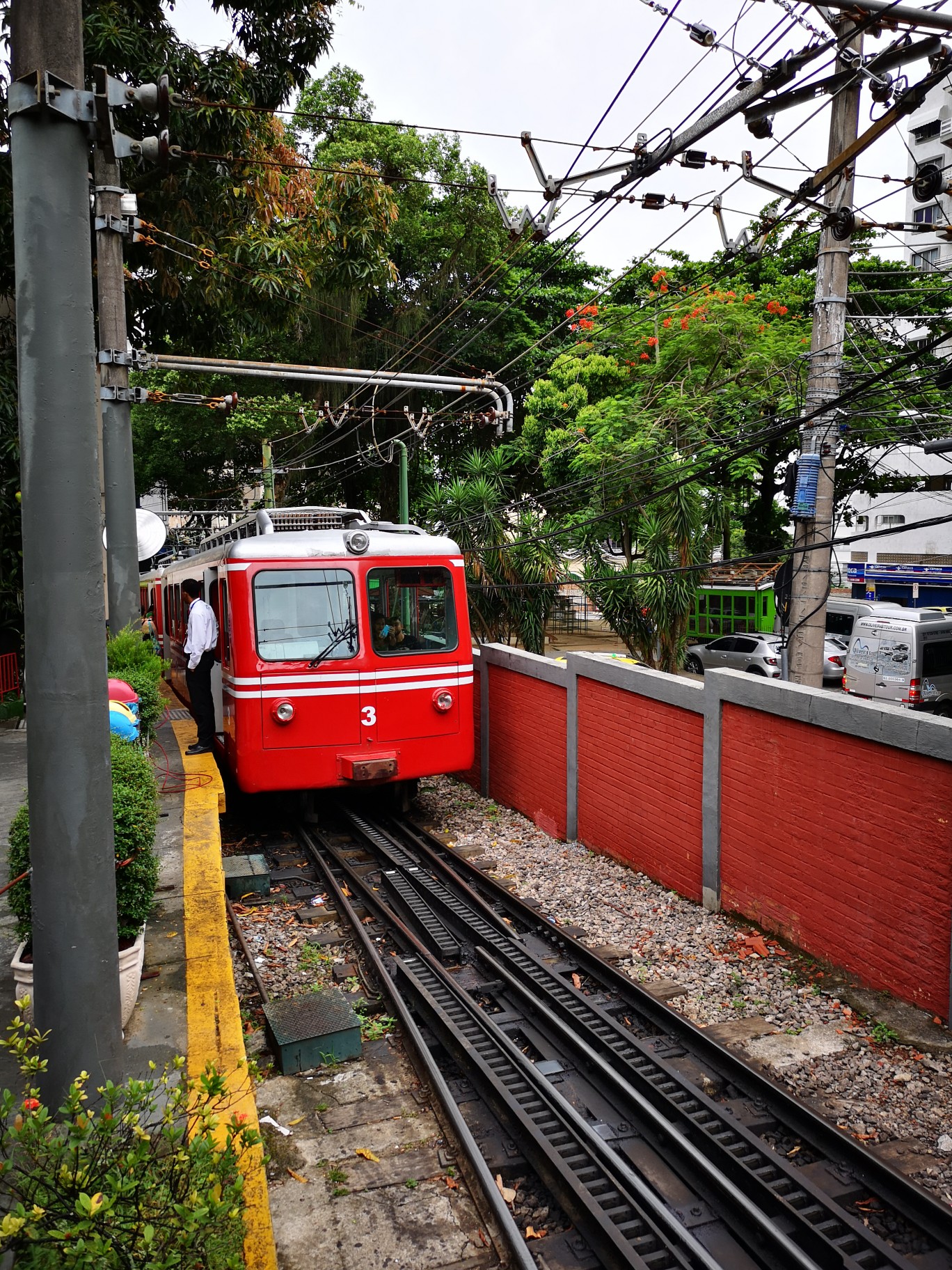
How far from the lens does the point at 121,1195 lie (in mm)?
2346

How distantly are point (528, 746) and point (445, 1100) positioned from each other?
6.72m

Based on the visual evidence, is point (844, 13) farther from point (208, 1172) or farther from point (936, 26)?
point (208, 1172)

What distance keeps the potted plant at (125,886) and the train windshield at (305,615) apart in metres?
4.72

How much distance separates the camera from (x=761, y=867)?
7516mm

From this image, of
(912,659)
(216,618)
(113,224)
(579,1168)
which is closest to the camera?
(579,1168)

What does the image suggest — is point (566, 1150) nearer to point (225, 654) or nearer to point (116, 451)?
point (225, 654)

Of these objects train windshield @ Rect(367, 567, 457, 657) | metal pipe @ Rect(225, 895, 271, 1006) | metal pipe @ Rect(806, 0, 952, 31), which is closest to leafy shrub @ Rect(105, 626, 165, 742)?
metal pipe @ Rect(225, 895, 271, 1006)

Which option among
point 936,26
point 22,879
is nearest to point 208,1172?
point 22,879

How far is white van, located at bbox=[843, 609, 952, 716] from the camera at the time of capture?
1844cm

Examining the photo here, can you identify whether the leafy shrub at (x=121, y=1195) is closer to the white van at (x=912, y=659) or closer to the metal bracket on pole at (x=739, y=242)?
the metal bracket on pole at (x=739, y=242)

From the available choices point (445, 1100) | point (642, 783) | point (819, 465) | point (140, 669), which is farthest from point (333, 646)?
point (445, 1100)

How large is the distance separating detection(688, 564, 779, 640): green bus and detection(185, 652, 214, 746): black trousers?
1973 cm

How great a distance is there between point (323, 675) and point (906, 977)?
5926 mm

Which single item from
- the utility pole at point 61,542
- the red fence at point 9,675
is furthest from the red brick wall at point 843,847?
the red fence at point 9,675
